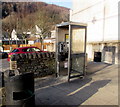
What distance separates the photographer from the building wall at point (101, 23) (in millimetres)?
8617

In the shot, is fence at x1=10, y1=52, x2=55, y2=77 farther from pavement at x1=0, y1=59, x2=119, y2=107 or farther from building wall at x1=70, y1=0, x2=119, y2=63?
building wall at x1=70, y1=0, x2=119, y2=63

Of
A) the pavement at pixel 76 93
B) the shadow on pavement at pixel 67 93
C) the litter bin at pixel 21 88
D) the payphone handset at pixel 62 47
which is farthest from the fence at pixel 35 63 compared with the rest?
the litter bin at pixel 21 88

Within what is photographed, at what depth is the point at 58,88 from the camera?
13.3 feet

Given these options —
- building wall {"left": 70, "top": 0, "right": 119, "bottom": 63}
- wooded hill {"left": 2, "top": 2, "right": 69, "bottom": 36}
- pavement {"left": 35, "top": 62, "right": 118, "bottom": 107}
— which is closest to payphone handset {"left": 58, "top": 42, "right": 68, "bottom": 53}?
pavement {"left": 35, "top": 62, "right": 118, "bottom": 107}

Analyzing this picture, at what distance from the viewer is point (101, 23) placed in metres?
9.95

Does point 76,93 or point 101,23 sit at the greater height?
point 101,23

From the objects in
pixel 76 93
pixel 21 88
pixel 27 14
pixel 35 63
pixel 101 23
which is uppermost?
pixel 27 14

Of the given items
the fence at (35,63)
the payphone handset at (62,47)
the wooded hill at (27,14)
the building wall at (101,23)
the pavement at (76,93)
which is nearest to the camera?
the pavement at (76,93)

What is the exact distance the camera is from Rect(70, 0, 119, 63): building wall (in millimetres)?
8617

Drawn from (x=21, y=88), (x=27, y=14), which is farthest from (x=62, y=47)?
(x=27, y=14)

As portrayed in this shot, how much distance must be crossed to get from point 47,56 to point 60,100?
2.75m

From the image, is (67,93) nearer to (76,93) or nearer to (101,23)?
(76,93)

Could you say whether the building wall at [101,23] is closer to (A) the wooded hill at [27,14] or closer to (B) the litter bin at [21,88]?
(B) the litter bin at [21,88]

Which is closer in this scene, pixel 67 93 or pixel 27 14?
pixel 67 93
